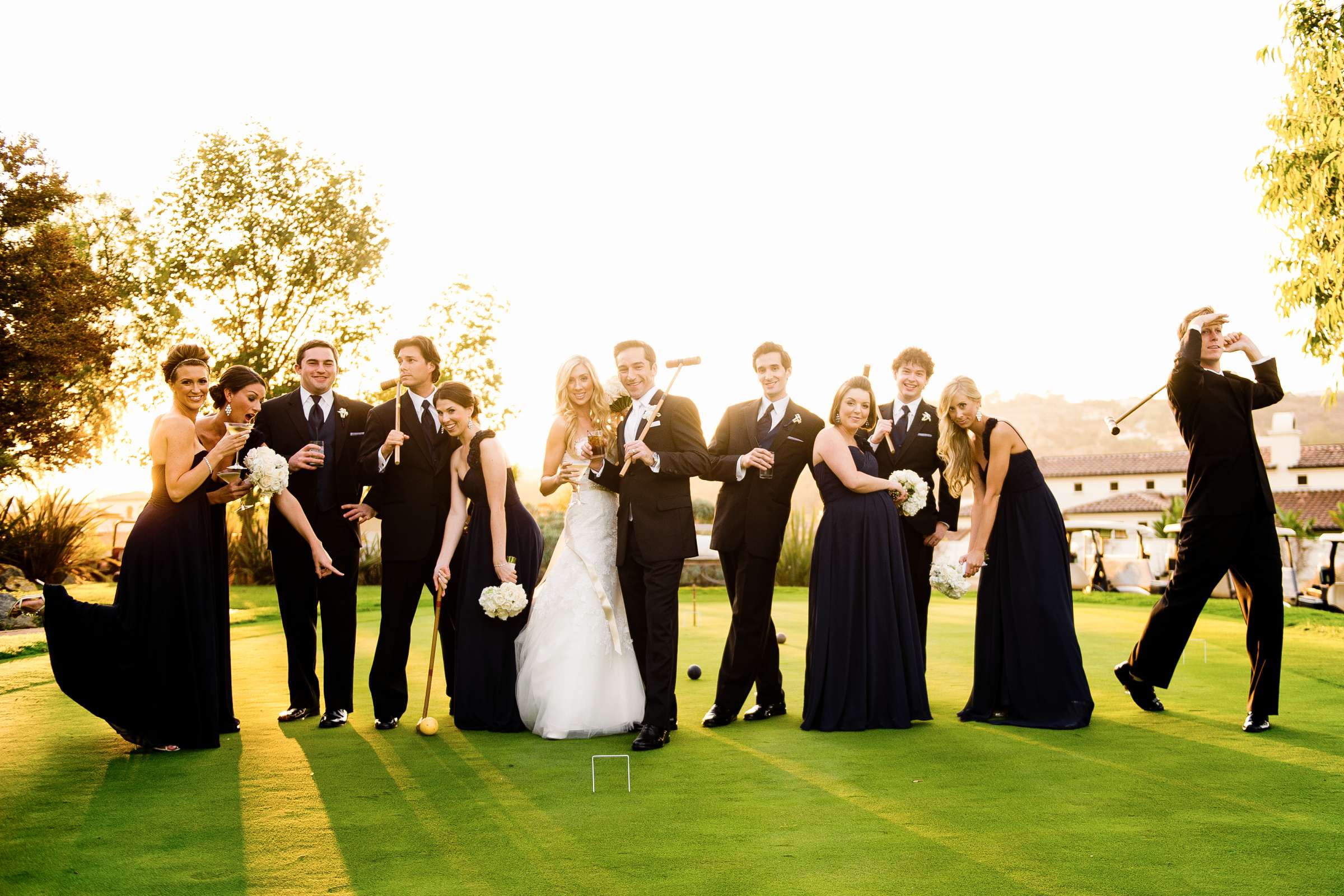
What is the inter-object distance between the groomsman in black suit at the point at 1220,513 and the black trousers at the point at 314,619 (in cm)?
469

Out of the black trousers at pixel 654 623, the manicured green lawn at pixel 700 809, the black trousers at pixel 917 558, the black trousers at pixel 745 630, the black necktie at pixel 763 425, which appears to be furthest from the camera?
the black trousers at pixel 917 558

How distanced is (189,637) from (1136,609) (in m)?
14.3

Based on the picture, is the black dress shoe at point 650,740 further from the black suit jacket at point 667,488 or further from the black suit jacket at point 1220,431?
the black suit jacket at point 1220,431

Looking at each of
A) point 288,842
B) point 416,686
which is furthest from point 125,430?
point 288,842

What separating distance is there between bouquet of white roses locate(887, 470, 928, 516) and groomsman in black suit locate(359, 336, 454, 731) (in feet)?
8.81

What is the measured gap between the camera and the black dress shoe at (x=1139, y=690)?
6.55m

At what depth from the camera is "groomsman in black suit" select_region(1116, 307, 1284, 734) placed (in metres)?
6.13

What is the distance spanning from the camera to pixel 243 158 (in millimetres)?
20406

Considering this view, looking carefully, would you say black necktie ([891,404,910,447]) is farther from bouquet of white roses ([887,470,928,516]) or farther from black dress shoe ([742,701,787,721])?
black dress shoe ([742,701,787,721])

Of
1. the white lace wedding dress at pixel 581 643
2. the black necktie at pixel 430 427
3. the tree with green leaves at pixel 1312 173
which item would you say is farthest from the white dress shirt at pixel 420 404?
the tree with green leaves at pixel 1312 173

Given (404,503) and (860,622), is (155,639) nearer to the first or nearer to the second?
Answer: (404,503)

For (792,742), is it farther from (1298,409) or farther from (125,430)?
(1298,409)

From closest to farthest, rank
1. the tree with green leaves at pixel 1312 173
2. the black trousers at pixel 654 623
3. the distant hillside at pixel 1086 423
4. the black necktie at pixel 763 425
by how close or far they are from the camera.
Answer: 1. the black trousers at pixel 654 623
2. the black necktie at pixel 763 425
3. the tree with green leaves at pixel 1312 173
4. the distant hillside at pixel 1086 423

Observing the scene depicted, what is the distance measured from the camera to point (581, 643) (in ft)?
20.2
